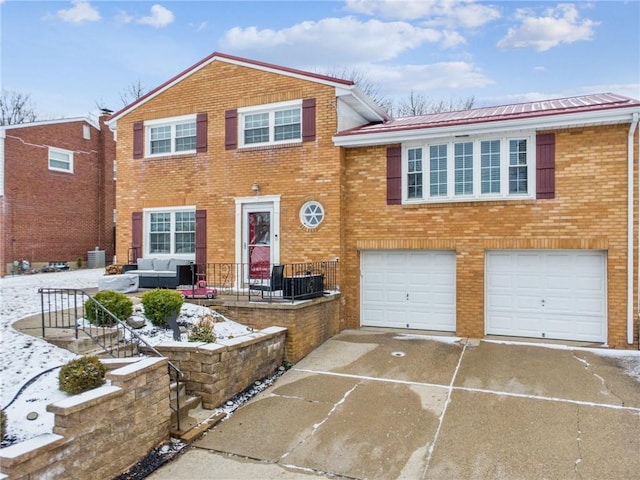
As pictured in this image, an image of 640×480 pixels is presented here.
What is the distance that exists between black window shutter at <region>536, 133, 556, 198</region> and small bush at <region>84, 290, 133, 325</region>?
27.7 feet

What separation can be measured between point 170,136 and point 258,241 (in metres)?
4.30

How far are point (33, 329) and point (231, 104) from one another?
751 centimetres

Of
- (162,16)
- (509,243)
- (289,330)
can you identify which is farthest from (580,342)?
(162,16)

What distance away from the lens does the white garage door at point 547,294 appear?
9.13 meters

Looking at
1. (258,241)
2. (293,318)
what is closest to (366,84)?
(258,241)

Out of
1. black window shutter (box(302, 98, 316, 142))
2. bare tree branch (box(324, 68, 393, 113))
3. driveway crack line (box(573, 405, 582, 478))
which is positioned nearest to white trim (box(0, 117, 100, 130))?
black window shutter (box(302, 98, 316, 142))

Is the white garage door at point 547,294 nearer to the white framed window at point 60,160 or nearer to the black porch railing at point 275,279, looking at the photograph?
the black porch railing at point 275,279

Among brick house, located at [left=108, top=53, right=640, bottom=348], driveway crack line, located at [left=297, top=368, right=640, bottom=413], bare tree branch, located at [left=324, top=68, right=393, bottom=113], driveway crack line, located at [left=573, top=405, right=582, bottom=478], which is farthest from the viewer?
bare tree branch, located at [left=324, top=68, right=393, bottom=113]

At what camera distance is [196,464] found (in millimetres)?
5219

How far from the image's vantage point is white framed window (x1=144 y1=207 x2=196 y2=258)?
12.6 meters

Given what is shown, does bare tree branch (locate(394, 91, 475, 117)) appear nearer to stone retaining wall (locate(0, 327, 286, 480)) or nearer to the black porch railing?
the black porch railing

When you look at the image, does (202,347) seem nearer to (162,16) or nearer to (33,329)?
(33,329)

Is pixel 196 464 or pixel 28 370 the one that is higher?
pixel 28 370

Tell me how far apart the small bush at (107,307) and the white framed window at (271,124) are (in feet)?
19.1
